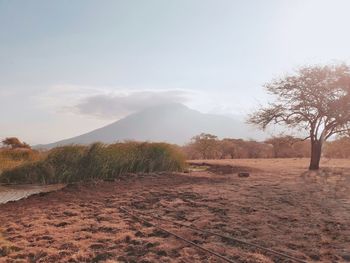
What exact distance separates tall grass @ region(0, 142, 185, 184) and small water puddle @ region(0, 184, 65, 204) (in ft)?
2.75

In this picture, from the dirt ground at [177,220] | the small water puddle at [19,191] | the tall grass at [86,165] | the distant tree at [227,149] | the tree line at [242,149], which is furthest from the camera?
the distant tree at [227,149]

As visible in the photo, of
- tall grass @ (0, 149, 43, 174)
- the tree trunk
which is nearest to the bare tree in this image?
the tree trunk

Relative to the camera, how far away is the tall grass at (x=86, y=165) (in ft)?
46.5

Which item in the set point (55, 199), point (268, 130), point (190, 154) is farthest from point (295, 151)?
point (55, 199)

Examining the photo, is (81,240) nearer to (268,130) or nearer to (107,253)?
(107,253)

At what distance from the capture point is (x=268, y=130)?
2127 centimetres

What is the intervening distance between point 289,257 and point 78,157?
10.7m

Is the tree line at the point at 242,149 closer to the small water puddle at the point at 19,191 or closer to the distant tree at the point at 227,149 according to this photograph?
the distant tree at the point at 227,149

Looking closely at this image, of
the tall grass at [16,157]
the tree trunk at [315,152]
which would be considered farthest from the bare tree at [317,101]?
the tall grass at [16,157]

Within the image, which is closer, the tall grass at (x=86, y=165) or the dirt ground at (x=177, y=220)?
the dirt ground at (x=177, y=220)

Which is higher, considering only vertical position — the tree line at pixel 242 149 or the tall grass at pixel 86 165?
the tree line at pixel 242 149

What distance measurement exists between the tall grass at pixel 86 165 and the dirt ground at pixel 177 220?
6.98 feet

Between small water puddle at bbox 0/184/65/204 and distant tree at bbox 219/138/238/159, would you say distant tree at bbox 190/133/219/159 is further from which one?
small water puddle at bbox 0/184/65/204

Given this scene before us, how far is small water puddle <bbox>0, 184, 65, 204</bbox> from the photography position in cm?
1099
